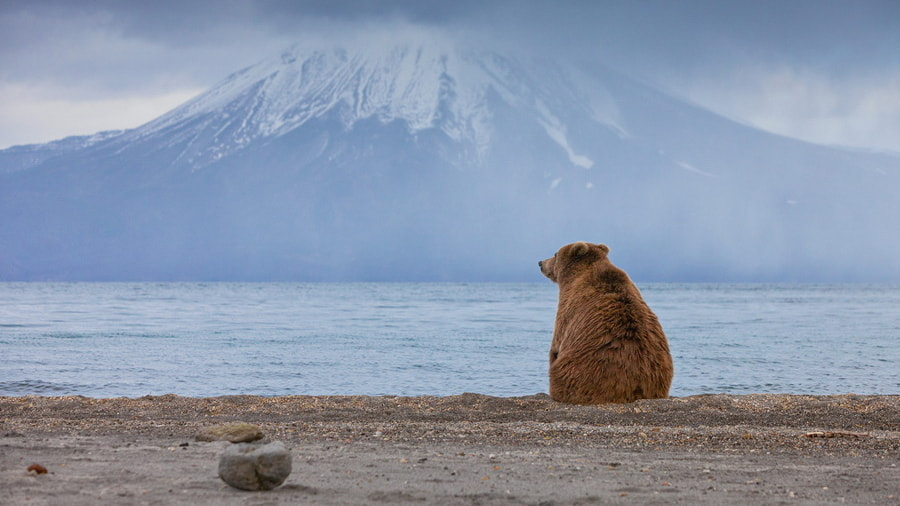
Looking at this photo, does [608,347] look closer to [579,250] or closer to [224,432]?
[579,250]

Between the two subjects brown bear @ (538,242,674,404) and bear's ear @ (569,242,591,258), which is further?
bear's ear @ (569,242,591,258)

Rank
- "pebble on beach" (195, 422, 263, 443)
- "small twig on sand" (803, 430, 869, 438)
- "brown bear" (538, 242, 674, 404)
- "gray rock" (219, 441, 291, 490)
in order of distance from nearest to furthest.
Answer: "gray rock" (219, 441, 291, 490)
"pebble on beach" (195, 422, 263, 443)
"small twig on sand" (803, 430, 869, 438)
"brown bear" (538, 242, 674, 404)

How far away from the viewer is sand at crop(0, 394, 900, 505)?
15.3ft

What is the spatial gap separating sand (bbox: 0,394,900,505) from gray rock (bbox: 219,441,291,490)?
6cm

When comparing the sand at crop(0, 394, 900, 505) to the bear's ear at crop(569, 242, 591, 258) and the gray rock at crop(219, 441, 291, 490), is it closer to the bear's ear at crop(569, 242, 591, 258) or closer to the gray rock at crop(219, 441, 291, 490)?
the gray rock at crop(219, 441, 291, 490)

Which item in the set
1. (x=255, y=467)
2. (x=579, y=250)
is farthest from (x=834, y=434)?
(x=255, y=467)

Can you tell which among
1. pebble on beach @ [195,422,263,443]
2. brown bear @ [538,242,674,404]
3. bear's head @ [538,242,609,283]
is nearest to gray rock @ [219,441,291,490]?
pebble on beach @ [195,422,263,443]

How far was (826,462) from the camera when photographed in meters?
5.73

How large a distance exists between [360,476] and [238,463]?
0.78 m

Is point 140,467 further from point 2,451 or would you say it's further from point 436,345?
point 436,345

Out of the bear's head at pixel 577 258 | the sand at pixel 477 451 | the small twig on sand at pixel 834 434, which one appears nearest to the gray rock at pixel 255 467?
the sand at pixel 477 451

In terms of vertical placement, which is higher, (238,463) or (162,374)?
(238,463)

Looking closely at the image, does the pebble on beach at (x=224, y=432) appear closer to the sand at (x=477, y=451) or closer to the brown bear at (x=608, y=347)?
the sand at (x=477, y=451)

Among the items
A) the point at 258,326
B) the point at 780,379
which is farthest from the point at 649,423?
the point at 258,326
